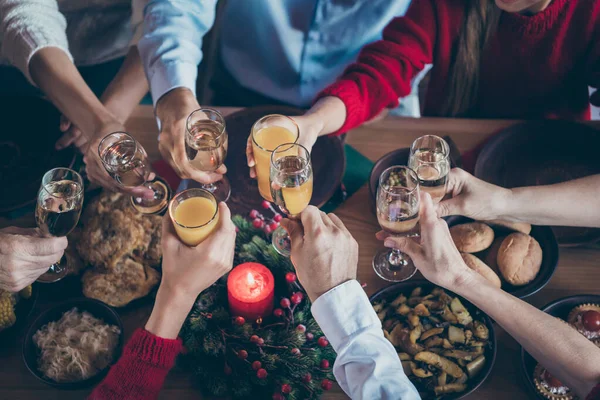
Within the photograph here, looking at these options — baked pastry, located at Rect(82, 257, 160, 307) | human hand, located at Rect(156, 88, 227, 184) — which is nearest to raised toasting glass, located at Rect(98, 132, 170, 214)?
Result: human hand, located at Rect(156, 88, 227, 184)

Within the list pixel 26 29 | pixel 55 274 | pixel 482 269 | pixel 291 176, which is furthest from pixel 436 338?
pixel 26 29

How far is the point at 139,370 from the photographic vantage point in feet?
3.89

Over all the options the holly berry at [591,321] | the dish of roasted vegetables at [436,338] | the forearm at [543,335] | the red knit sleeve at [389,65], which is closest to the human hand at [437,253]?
the forearm at [543,335]

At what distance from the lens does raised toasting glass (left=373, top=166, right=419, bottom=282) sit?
1.29 m

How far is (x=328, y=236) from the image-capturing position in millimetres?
1192

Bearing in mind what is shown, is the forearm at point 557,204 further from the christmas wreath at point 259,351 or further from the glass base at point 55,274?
the glass base at point 55,274

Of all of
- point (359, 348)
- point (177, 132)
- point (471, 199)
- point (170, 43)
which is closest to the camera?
point (359, 348)

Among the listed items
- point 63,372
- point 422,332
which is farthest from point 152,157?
point 422,332

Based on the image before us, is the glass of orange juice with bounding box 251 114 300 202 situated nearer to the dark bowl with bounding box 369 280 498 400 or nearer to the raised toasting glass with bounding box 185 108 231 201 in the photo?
the raised toasting glass with bounding box 185 108 231 201

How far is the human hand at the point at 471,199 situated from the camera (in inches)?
56.6

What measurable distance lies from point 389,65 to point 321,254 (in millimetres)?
871

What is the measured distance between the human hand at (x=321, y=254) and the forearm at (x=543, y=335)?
0.29 metres

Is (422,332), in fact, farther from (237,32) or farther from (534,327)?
(237,32)

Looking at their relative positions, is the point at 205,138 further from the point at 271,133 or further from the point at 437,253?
the point at 437,253
